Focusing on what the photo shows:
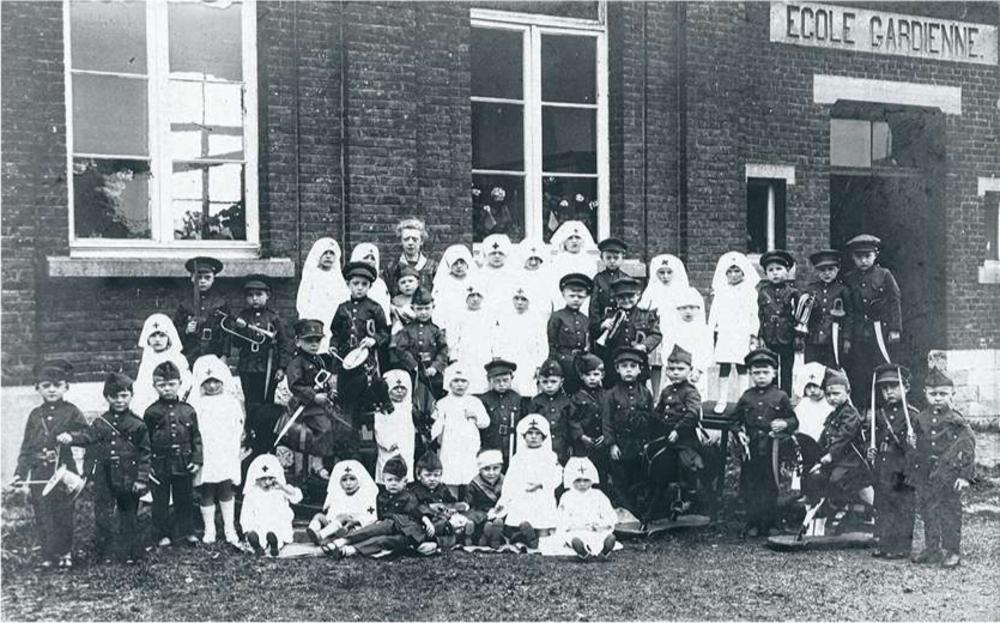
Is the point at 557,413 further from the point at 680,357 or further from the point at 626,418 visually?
the point at 680,357

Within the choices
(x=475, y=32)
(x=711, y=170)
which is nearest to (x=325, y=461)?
(x=475, y=32)

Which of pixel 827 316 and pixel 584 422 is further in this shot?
pixel 827 316

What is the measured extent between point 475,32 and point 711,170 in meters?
2.76

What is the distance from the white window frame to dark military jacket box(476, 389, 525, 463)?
2629 millimetres

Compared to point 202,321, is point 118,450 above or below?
below

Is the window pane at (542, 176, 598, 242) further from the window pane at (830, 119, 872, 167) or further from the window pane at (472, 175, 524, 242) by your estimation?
the window pane at (830, 119, 872, 167)

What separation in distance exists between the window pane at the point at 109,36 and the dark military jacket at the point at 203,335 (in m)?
2.04

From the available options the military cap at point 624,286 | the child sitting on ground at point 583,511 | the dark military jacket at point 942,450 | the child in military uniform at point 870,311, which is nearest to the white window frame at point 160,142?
the military cap at point 624,286

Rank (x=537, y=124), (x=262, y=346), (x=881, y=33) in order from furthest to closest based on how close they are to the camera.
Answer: (x=881, y=33), (x=537, y=124), (x=262, y=346)

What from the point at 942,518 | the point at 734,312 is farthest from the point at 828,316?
the point at 942,518

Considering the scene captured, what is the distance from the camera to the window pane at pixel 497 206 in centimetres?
1018

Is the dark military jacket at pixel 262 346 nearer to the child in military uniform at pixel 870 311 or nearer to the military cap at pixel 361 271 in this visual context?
the military cap at pixel 361 271

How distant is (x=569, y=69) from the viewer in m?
10.7

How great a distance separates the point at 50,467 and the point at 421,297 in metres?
2.78
